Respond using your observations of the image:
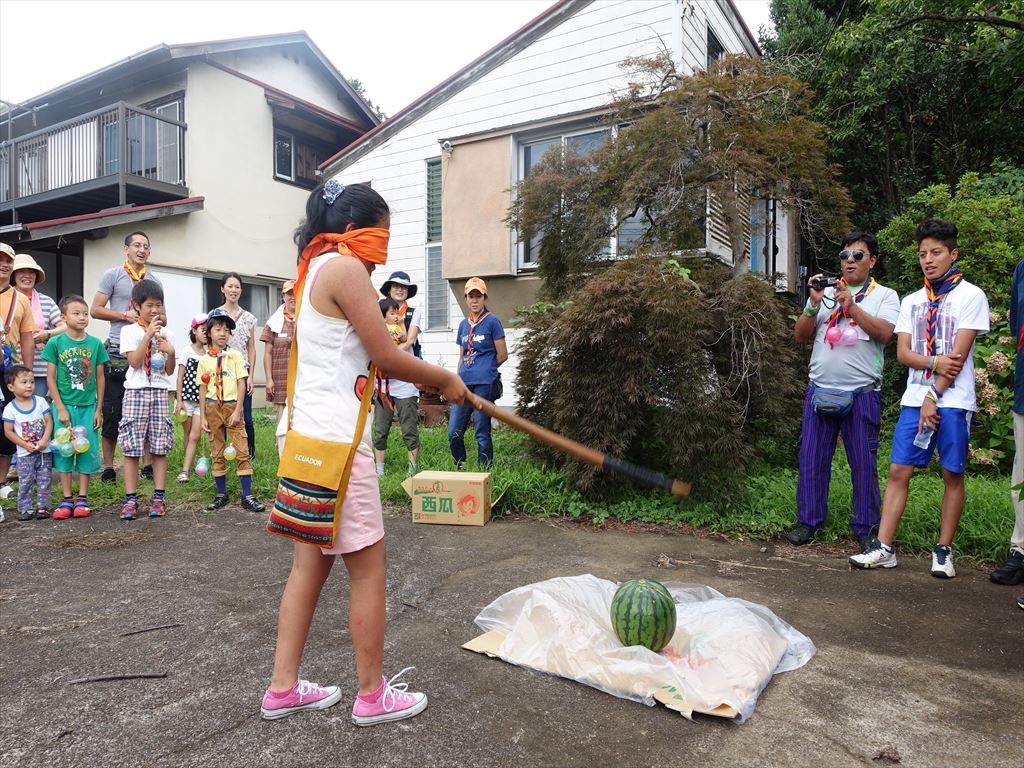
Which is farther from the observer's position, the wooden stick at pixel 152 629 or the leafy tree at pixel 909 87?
the leafy tree at pixel 909 87

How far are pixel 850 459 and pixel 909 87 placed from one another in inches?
408

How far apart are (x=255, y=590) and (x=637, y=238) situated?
481 cm

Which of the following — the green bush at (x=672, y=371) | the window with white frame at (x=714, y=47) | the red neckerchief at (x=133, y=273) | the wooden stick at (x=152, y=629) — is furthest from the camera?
the window with white frame at (x=714, y=47)

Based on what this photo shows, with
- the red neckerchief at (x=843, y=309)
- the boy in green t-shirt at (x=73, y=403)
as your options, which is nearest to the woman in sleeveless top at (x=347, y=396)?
the red neckerchief at (x=843, y=309)

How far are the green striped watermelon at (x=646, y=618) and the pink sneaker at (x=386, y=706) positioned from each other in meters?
0.88

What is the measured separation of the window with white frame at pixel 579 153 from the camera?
6785 millimetres

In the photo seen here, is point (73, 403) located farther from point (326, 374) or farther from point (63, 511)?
point (326, 374)

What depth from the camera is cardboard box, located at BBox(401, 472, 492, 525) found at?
517cm

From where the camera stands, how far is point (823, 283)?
4.40m

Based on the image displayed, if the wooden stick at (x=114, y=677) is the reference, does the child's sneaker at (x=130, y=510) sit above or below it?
above

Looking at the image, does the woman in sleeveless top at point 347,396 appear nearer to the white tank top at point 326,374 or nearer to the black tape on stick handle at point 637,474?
the white tank top at point 326,374

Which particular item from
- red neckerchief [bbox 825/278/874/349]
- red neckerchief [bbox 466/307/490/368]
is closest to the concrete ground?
red neckerchief [bbox 825/278/874/349]

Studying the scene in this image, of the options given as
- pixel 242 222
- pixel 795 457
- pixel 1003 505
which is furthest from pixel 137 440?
pixel 242 222

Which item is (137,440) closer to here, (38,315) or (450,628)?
(38,315)
